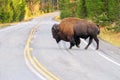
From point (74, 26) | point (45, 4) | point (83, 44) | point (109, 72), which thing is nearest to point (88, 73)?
point (109, 72)

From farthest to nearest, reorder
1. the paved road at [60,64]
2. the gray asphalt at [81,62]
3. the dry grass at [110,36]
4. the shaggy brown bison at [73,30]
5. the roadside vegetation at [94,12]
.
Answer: the roadside vegetation at [94,12] → the dry grass at [110,36] → the shaggy brown bison at [73,30] → the gray asphalt at [81,62] → the paved road at [60,64]

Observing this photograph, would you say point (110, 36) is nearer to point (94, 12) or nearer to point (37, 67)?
point (94, 12)

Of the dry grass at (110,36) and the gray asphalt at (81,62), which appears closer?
the gray asphalt at (81,62)

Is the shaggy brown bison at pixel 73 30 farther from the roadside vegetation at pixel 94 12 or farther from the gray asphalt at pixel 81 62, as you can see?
the roadside vegetation at pixel 94 12

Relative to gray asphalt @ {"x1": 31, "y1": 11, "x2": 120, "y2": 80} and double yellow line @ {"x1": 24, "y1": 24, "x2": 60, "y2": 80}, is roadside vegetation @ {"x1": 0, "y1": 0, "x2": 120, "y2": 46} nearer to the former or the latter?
gray asphalt @ {"x1": 31, "y1": 11, "x2": 120, "y2": 80}

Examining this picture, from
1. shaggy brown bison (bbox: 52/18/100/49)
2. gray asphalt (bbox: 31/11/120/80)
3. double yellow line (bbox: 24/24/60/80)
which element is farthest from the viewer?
shaggy brown bison (bbox: 52/18/100/49)

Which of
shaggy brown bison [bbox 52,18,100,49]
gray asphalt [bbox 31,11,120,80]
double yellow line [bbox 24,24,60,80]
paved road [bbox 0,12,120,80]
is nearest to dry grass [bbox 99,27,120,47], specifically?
gray asphalt [bbox 31,11,120,80]

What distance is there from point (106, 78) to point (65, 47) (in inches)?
354

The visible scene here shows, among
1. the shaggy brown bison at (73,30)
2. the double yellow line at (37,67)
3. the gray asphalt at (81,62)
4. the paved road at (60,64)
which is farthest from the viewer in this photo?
the shaggy brown bison at (73,30)

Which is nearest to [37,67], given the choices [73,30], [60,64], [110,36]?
[60,64]

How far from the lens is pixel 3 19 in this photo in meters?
66.4

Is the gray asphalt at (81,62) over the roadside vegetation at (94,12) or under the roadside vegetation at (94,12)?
over

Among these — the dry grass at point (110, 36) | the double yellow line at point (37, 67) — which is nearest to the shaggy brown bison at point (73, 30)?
the double yellow line at point (37, 67)

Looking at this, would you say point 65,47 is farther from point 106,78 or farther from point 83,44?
point 106,78
